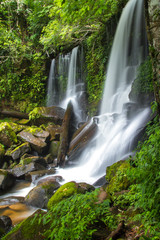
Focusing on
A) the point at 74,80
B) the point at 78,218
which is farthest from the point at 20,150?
the point at 78,218

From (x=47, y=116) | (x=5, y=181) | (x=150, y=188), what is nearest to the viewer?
(x=150, y=188)

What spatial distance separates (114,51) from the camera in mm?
10016

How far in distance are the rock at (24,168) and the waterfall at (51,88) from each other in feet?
22.5

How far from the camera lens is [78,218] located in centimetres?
234

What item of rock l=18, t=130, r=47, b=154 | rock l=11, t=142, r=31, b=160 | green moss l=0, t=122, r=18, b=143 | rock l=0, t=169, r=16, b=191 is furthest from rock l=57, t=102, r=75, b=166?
green moss l=0, t=122, r=18, b=143

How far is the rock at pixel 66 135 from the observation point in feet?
25.6

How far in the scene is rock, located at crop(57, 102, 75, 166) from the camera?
7.82 m

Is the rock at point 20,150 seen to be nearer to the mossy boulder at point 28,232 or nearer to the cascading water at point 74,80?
the cascading water at point 74,80

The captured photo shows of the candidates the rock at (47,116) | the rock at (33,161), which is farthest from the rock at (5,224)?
the rock at (47,116)

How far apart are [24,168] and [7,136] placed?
246 centimetres

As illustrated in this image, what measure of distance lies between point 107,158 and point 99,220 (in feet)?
13.4

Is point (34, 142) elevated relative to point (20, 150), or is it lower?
elevated

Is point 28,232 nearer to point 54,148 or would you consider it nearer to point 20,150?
point 20,150

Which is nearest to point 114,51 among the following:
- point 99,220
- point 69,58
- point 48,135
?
point 69,58
